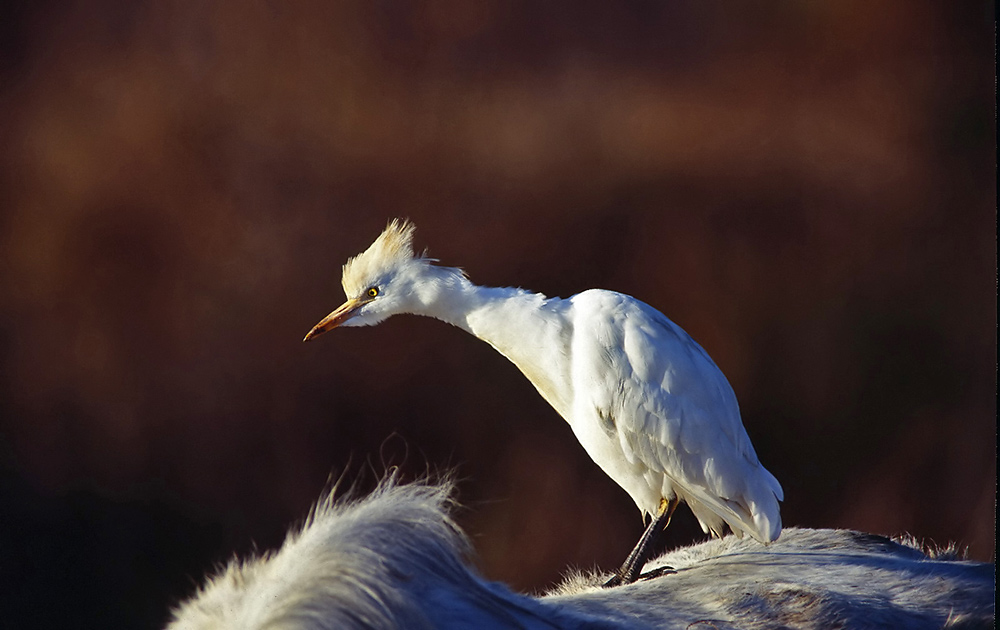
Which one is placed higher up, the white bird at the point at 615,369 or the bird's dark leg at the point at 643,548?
the white bird at the point at 615,369

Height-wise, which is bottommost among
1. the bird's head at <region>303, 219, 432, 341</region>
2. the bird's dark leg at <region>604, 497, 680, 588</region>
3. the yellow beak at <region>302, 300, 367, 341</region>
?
the bird's dark leg at <region>604, 497, 680, 588</region>

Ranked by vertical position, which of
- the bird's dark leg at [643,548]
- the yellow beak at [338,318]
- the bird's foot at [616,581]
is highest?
the yellow beak at [338,318]

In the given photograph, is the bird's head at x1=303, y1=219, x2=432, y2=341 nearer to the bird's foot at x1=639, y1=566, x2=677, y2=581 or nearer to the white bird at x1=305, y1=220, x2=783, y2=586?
the white bird at x1=305, y1=220, x2=783, y2=586

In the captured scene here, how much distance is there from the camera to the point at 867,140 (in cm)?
209

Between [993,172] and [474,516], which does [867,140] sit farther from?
[474,516]

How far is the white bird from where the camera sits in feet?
5.57

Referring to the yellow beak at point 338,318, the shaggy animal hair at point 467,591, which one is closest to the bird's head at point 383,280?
the yellow beak at point 338,318

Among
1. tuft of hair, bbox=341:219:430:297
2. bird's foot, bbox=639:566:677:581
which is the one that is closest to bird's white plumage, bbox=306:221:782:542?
tuft of hair, bbox=341:219:430:297

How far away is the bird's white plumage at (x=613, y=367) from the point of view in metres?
1.70

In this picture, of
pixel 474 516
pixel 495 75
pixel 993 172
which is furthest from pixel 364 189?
pixel 993 172

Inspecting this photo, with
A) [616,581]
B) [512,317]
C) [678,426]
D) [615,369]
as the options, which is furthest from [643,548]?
[512,317]

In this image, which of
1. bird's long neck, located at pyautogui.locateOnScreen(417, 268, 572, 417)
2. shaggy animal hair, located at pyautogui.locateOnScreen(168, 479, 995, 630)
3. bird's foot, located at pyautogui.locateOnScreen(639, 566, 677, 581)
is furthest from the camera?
bird's long neck, located at pyautogui.locateOnScreen(417, 268, 572, 417)

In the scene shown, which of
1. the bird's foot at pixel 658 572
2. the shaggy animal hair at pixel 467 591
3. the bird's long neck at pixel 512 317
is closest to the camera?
the shaggy animal hair at pixel 467 591

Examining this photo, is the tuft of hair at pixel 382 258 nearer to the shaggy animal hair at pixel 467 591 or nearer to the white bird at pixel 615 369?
the white bird at pixel 615 369
